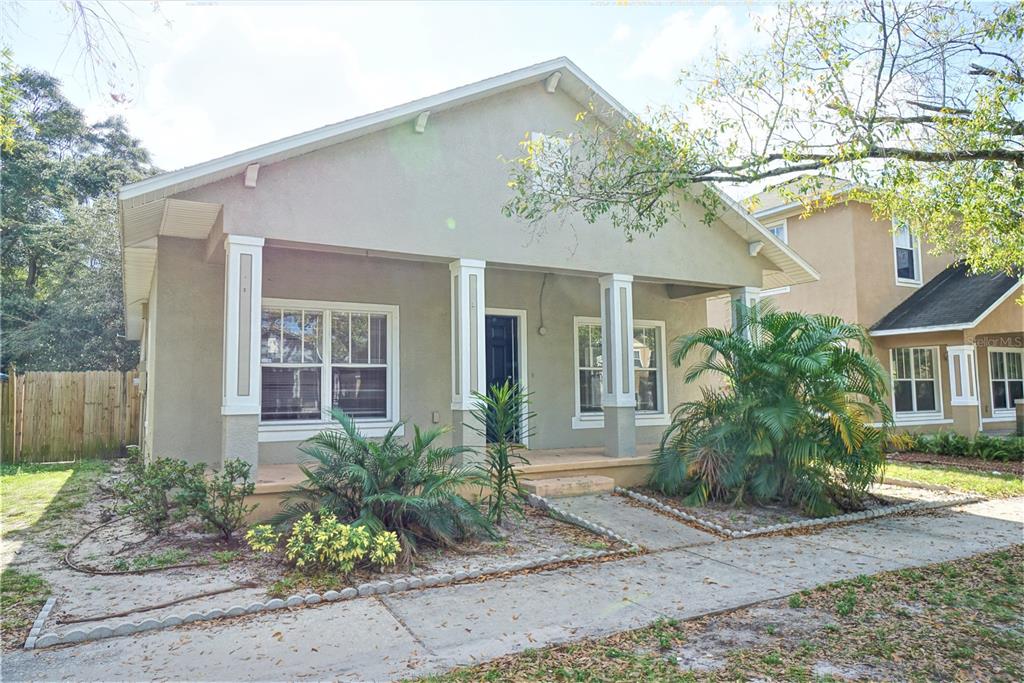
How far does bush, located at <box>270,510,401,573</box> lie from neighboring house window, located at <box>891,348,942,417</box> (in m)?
16.3

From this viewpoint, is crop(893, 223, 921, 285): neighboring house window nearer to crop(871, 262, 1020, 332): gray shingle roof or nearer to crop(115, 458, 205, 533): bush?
crop(871, 262, 1020, 332): gray shingle roof

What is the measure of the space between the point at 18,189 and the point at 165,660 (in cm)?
2624

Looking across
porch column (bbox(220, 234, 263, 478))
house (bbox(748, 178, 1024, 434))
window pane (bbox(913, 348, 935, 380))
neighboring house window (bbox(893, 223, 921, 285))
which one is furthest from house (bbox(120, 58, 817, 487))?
window pane (bbox(913, 348, 935, 380))

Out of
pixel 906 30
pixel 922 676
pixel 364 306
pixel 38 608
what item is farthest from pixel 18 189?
pixel 922 676

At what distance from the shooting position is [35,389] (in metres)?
13.9

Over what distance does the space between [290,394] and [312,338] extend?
86 centimetres

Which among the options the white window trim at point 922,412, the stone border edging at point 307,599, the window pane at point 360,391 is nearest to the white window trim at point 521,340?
the window pane at point 360,391

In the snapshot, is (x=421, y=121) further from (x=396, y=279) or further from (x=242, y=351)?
(x=242, y=351)

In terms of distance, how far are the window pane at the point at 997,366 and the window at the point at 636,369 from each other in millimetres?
12957

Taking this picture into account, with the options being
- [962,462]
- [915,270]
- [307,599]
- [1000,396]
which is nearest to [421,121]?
[307,599]

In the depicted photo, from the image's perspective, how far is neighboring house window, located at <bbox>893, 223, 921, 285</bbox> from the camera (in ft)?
Result: 58.7

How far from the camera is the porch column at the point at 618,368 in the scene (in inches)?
393

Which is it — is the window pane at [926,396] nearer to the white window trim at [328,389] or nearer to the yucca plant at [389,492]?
the white window trim at [328,389]

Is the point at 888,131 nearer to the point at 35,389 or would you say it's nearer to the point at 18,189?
the point at 35,389
